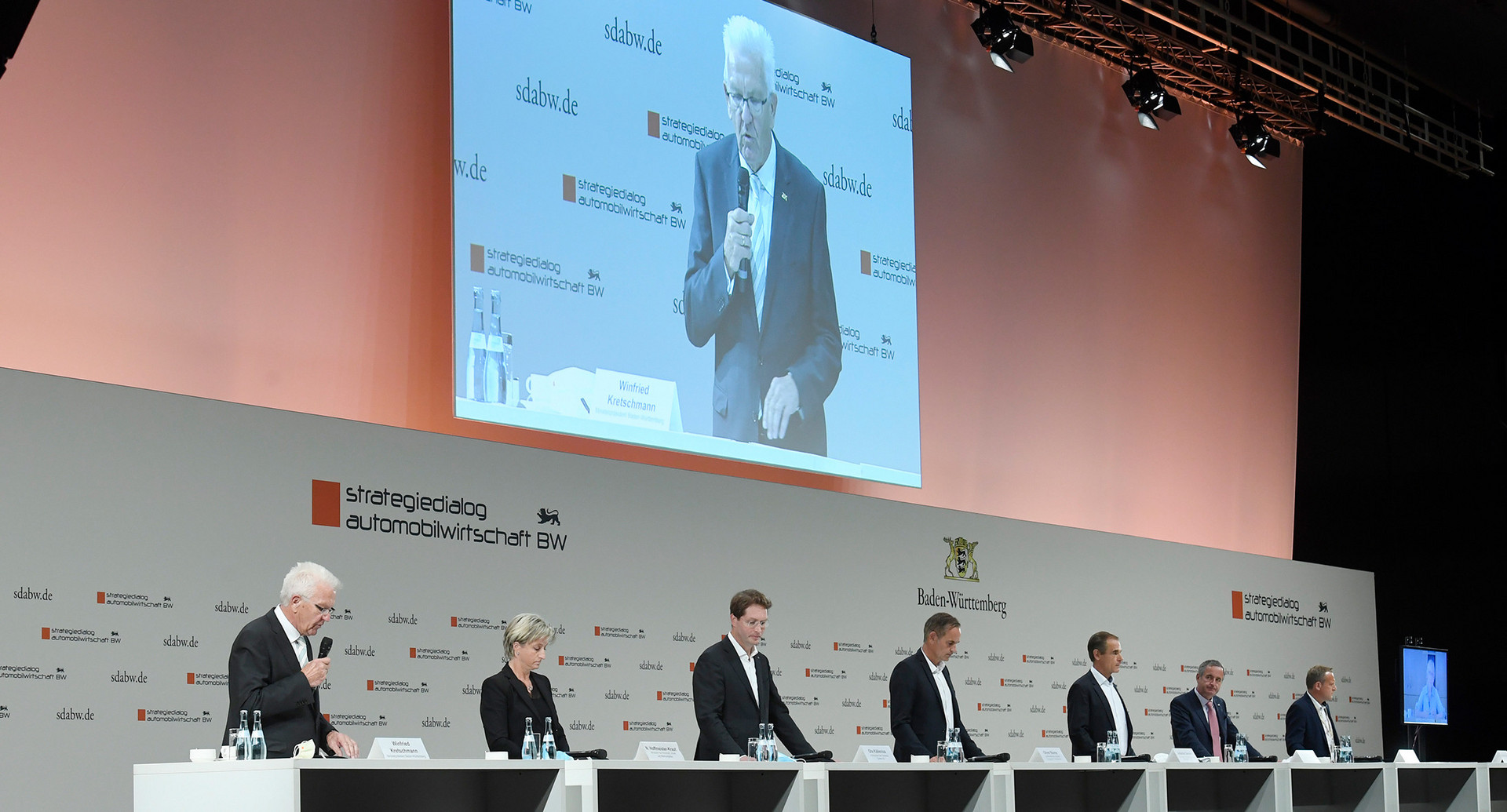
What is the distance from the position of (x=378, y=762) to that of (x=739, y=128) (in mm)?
4589

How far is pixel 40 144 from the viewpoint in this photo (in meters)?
5.73

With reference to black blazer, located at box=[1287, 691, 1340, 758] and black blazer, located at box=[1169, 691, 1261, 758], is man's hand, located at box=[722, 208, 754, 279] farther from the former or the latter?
black blazer, located at box=[1287, 691, 1340, 758]

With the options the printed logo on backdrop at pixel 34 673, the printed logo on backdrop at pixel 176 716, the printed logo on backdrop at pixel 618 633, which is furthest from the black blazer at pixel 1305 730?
the printed logo on backdrop at pixel 34 673

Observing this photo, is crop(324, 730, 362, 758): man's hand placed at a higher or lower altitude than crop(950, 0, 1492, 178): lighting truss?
lower

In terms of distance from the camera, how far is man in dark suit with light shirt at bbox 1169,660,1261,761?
6605mm

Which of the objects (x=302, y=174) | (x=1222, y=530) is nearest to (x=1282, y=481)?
(x=1222, y=530)

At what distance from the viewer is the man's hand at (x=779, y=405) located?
23.5 ft

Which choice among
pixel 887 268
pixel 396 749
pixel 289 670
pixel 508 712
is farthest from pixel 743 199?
pixel 396 749

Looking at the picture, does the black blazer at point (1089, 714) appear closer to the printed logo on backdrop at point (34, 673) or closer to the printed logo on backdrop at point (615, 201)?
the printed logo on backdrop at point (615, 201)

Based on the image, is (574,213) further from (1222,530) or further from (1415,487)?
(1415,487)

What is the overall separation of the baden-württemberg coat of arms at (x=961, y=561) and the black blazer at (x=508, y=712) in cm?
336

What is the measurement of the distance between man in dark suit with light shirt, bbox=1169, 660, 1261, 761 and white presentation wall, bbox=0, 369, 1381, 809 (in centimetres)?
119

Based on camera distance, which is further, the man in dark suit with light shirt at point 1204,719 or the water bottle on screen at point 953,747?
the man in dark suit with light shirt at point 1204,719

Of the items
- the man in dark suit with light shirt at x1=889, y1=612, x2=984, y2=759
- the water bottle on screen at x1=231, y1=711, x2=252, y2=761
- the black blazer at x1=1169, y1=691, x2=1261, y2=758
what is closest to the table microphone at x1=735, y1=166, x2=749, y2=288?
the man in dark suit with light shirt at x1=889, y1=612, x2=984, y2=759
